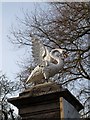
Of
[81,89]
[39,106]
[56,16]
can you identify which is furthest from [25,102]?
[56,16]

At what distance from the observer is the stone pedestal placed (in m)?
5.28

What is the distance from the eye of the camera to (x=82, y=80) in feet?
44.5

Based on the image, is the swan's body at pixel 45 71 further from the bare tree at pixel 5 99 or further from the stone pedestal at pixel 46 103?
the bare tree at pixel 5 99

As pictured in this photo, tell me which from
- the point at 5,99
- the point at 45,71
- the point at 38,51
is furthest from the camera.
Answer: the point at 5,99

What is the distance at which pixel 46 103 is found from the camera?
5371mm

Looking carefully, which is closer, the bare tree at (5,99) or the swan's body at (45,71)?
the swan's body at (45,71)

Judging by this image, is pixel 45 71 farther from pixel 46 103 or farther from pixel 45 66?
pixel 46 103

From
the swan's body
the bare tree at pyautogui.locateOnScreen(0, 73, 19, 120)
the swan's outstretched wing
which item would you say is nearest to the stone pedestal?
the swan's body

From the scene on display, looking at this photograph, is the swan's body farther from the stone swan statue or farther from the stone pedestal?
the stone pedestal

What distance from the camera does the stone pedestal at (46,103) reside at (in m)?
5.28

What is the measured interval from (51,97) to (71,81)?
8205 millimetres

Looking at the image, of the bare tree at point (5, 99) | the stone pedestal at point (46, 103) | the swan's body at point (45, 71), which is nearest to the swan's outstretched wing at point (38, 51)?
the swan's body at point (45, 71)

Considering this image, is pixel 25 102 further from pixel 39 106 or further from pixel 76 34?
pixel 76 34

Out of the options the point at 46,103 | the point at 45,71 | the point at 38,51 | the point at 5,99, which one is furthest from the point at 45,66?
the point at 5,99
